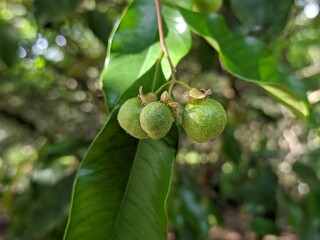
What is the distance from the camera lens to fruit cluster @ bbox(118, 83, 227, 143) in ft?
2.53

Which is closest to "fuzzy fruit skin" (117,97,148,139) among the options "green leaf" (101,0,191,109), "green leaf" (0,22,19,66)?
"green leaf" (101,0,191,109)

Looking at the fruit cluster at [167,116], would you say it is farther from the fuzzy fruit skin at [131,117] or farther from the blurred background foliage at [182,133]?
the blurred background foliage at [182,133]

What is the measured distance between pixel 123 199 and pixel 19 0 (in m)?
1.96

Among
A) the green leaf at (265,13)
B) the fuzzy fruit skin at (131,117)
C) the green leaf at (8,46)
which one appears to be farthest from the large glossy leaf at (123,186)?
the green leaf at (8,46)

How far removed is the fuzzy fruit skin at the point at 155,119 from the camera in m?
0.76

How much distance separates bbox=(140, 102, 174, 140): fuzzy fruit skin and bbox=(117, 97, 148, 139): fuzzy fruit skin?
0.07ft

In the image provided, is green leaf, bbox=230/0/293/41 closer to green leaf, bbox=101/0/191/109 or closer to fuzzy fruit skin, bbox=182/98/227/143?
green leaf, bbox=101/0/191/109

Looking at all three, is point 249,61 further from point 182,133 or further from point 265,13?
point 182,133

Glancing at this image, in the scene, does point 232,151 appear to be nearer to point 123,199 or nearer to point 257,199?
point 257,199

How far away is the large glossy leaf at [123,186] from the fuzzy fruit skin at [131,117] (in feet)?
0.22

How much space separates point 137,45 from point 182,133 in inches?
70.5

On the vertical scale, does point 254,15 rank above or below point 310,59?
above

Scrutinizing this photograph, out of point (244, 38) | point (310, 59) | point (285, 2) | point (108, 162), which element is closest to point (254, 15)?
point (285, 2)

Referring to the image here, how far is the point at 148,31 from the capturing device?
1099 millimetres
